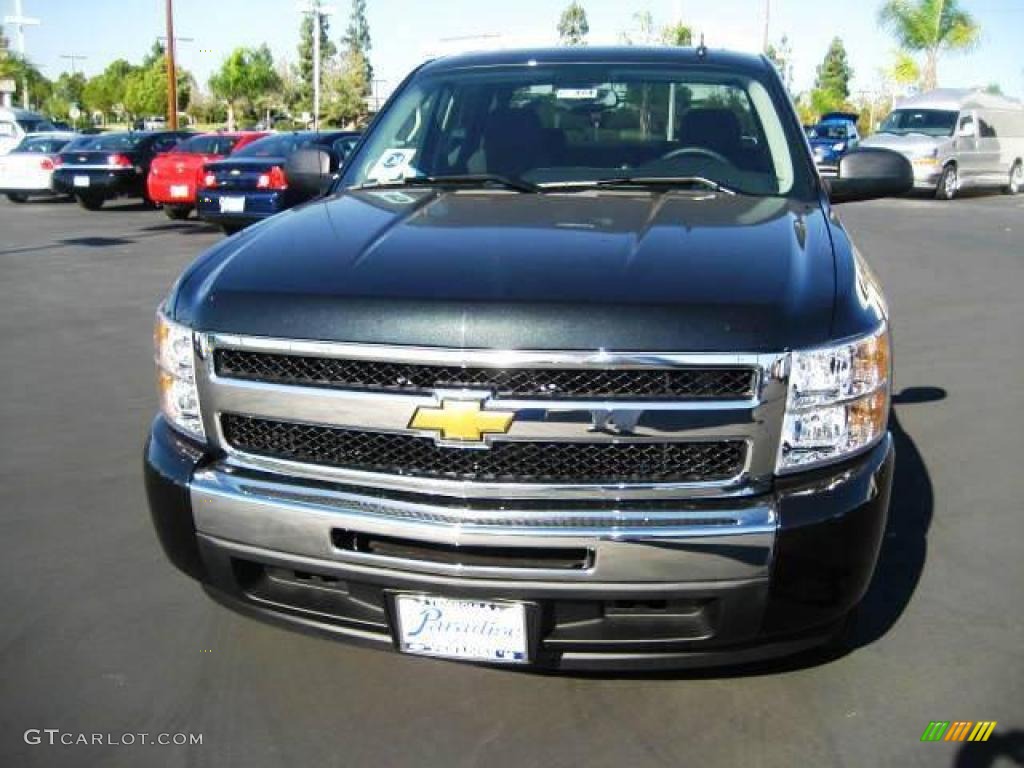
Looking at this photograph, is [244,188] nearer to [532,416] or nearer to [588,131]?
[588,131]

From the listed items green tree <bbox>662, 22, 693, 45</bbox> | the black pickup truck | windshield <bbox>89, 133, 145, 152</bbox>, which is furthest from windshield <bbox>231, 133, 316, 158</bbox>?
green tree <bbox>662, 22, 693, 45</bbox>

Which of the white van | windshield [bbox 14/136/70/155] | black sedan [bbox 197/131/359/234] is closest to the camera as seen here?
black sedan [bbox 197/131/359/234]

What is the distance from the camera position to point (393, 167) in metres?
4.22

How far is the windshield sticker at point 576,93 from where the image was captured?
4.18m

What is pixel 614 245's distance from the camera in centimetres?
292

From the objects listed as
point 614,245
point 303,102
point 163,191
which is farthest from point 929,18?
point 303,102

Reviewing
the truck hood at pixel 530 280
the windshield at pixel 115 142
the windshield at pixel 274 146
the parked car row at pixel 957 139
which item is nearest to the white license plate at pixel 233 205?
the windshield at pixel 274 146

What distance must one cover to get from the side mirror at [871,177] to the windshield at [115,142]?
17.5m

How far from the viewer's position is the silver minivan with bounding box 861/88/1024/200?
21.9m

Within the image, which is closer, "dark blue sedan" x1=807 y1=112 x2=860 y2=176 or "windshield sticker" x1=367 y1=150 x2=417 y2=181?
"windshield sticker" x1=367 y1=150 x2=417 y2=181

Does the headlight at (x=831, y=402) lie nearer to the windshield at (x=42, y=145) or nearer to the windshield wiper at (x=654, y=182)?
the windshield wiper at (x=654, y=182)

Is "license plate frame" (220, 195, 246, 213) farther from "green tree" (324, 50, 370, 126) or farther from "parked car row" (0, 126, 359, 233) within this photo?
"green tree" (324, 50, 370, 126)

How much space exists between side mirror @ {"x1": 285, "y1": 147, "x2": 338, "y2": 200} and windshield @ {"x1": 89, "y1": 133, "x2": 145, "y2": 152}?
53.3 feet

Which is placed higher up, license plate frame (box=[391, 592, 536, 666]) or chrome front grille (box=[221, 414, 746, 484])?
chrome front grille (box=[221, 414, 746, 484])
